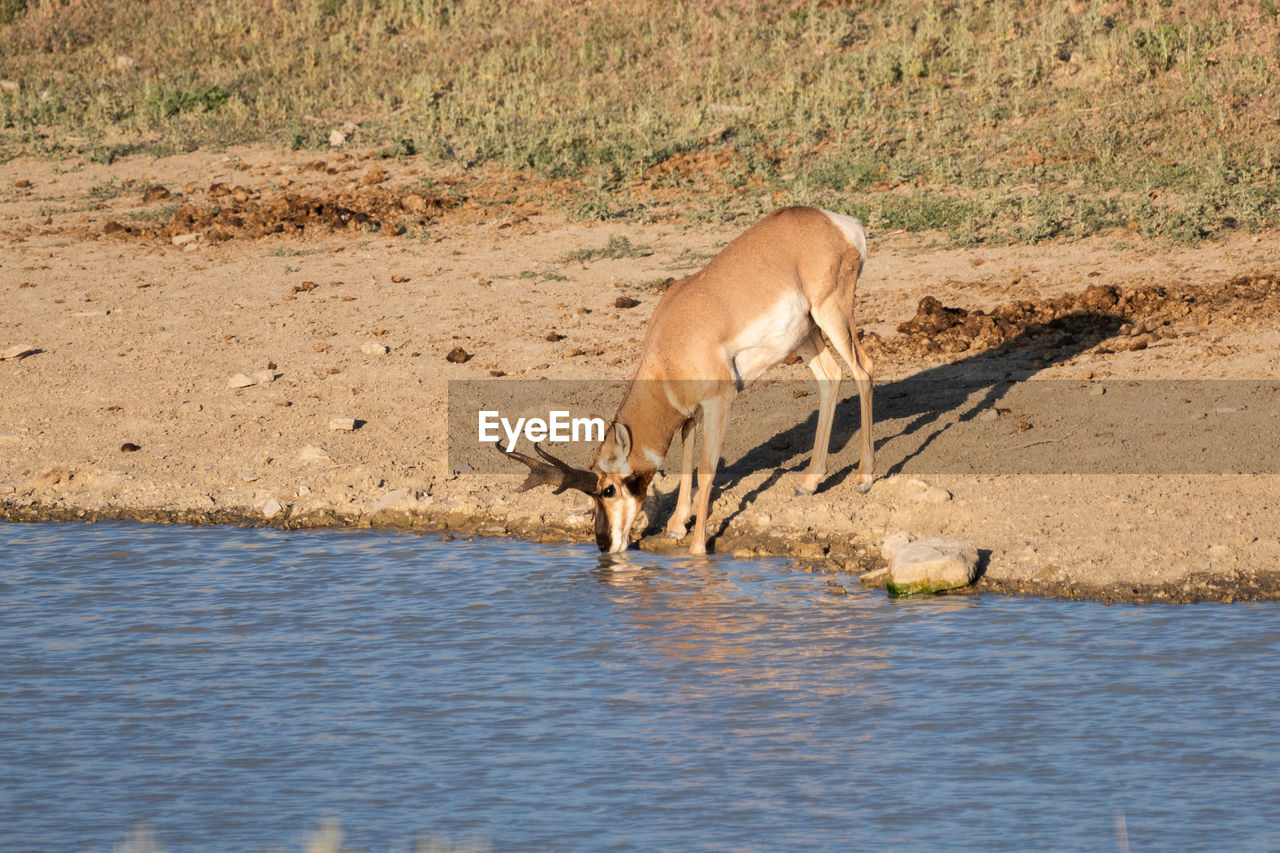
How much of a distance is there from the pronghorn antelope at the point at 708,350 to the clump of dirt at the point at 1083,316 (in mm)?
3364

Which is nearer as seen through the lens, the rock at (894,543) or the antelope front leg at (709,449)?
the rock at (894,543)

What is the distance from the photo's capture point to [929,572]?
9.50 m

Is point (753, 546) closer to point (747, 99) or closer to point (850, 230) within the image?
point (850, 230)

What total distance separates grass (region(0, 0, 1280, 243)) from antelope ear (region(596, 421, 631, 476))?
7436 mm

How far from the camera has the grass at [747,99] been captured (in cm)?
1808

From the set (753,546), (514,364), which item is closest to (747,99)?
(514,364)

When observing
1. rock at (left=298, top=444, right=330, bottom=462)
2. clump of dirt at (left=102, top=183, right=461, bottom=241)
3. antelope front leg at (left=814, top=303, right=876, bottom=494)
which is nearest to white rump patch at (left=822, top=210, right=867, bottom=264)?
Result: antelope front leg at (left=814, top=303, right=876, bottom=494)

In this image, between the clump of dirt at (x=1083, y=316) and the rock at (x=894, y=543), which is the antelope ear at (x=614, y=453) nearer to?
the rock at (x=894, y=543)

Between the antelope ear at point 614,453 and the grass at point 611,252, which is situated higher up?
the grass at point 611,252

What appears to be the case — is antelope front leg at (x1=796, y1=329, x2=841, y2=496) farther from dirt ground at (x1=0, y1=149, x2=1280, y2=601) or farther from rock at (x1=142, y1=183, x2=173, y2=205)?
rock at (x1=142, y1=183, x2=173, y2=205)

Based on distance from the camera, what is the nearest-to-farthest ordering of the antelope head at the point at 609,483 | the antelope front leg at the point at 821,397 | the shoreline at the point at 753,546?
the shoreline at the point at 753,546 < the antelope head at the point at 609,483 < the antelope front leg at the point at 821,397

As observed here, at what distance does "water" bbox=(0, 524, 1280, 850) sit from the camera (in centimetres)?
661

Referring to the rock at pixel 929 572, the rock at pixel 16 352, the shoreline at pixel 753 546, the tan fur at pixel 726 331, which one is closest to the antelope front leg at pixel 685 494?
the tan fur at pixel 726 331

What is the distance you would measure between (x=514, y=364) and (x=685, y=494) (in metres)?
3.74
